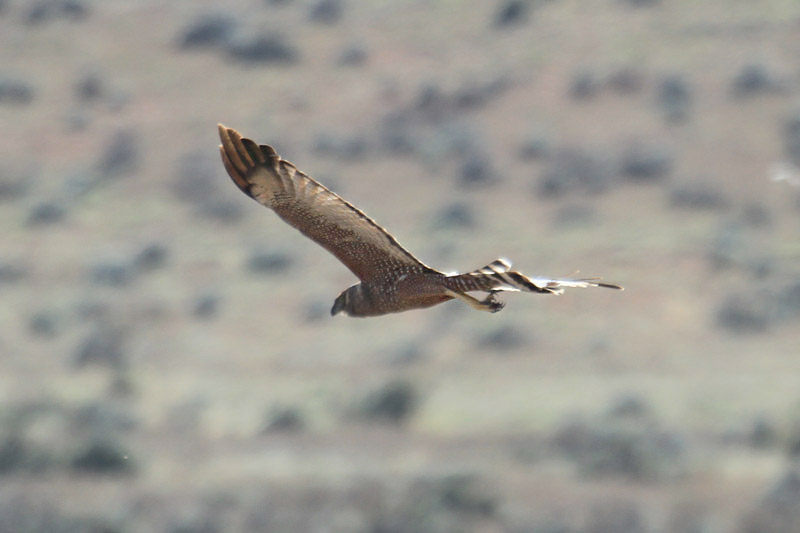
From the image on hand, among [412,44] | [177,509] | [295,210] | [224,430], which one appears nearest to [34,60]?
[412,44]

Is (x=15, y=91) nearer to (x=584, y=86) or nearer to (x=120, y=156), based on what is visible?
(x=120, y=156)

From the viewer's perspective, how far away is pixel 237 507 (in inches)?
877

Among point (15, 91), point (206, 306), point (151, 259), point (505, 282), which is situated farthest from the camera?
point (15, 91)

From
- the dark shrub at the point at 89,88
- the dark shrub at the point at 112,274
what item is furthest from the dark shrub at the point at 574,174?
the dark shrub at the point at 89,88

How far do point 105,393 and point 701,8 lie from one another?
75.9 ft

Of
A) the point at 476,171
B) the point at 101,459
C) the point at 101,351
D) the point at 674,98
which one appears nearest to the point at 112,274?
the point at 101,351

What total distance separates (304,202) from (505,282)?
129cm

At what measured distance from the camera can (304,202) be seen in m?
7.55

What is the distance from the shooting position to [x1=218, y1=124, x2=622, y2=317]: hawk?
7359 mm

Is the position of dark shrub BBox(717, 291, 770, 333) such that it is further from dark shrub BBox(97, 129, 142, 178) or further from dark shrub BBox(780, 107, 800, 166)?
dark shrub BBox(97, 129, 142, 178)

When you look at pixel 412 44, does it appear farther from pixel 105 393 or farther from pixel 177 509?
pixel 177 509

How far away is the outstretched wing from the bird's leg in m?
0.22

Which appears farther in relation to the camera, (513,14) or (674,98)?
(513,14)

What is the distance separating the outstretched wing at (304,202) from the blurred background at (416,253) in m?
14.1
